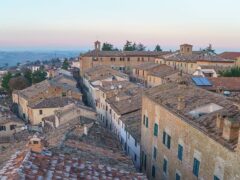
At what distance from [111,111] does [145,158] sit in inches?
577

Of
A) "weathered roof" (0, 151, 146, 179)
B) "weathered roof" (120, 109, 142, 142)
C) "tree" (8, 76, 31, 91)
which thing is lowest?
"tree" (8, 76, 31, 91)

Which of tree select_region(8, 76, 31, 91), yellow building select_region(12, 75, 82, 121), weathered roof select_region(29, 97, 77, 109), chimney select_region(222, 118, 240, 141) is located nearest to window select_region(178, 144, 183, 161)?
chimney select_region(222, 118, 240, 141)

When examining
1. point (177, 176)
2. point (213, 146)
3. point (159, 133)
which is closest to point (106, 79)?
point (159, 133)

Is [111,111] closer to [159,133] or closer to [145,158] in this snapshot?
[145,158]

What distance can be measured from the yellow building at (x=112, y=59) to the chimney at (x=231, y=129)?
71.2m

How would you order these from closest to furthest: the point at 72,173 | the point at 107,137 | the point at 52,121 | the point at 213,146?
1. the point at 72,173
2. the point at 213,146
3. the point at 107,137
4. the point at 52,121

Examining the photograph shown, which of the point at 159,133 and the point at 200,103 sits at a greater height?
the point at 200,103

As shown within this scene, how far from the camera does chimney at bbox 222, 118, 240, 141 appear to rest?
14.3 meters

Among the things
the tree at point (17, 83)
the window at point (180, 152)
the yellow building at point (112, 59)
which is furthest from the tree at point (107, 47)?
the window at point (180, 152)

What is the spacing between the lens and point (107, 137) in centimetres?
2948

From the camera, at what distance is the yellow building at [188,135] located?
14668 millimetres

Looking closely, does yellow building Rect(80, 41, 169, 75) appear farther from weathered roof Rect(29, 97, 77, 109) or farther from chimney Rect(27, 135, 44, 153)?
chimney Rect(27, 135, 44, 153)

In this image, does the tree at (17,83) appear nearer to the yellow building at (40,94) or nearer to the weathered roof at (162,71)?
the yellow building at (40,94)

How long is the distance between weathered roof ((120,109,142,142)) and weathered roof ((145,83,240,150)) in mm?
4881
